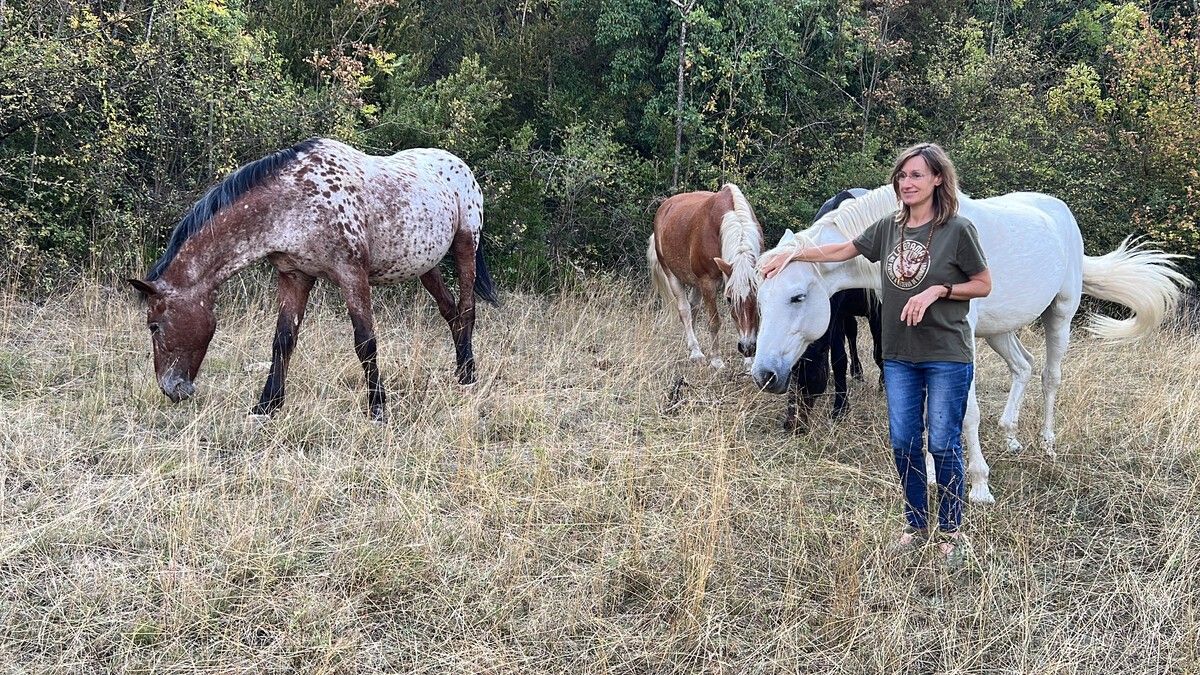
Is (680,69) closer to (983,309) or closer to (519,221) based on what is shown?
(519,221)

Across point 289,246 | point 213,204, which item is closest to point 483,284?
point 289,246

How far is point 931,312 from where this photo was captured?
277 centimetres

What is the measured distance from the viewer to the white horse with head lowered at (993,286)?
3.54 metres

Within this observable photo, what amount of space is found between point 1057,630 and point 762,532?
3.59ft

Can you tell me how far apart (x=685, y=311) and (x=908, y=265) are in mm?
4051

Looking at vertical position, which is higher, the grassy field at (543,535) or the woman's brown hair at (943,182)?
the woman's brown hair at (943,182)

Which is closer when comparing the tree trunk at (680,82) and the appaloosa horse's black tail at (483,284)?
the appaloosa horse's black tail at (483,284)

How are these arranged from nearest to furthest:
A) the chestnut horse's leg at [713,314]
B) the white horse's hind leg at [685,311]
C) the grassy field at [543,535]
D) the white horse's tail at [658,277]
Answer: the grassy field at [543,535], the chestnut horse's leg at [713,314], the white horse's hind leg at [685,311], the white horse's tail at [658,277]

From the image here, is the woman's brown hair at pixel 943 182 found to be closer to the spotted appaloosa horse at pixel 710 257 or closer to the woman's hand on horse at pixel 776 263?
the woman's hand on horse at pixel 776 263

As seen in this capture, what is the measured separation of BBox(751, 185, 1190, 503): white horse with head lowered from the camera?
3.54 m

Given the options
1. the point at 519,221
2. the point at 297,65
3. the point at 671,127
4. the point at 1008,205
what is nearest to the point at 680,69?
the point at 671,127

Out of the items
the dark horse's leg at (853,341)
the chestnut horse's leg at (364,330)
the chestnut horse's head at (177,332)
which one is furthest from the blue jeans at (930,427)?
the chestnut horse's head at (177,332)

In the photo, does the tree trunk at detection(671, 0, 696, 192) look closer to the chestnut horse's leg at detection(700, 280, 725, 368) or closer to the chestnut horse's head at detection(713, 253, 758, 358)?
the chestnut horse's leg at detection(700, 280, 725, 368)

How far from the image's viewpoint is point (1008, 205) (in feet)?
13.8
